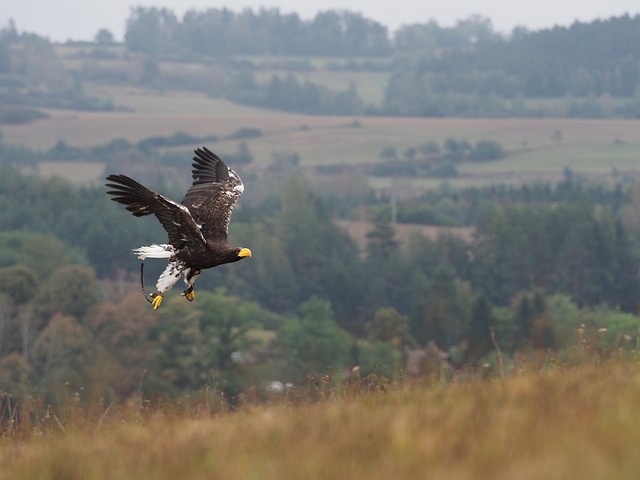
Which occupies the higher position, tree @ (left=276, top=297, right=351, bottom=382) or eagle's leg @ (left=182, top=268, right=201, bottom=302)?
eagle's leg @ (left=182, top=268, right=201, bottom=302)

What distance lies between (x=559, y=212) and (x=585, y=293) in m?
13.9

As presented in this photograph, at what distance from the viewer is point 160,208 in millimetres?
14984

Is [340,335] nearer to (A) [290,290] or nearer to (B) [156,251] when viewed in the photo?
(A) [290,290]

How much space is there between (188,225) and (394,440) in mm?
7108

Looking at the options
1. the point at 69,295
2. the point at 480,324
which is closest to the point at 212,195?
the point at 69,295

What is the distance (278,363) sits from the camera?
87375 mm

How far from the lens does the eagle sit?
14852 millimetres

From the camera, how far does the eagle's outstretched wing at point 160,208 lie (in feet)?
48.4

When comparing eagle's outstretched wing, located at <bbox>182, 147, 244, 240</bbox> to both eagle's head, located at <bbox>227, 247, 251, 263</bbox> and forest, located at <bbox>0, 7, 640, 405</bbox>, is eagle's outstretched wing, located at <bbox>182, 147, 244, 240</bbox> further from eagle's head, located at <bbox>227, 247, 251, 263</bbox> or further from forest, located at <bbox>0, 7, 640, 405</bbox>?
forest, located at <bbox>0, 7, 640, 405</bbox>

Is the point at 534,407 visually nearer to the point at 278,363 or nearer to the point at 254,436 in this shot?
the point at 254,436

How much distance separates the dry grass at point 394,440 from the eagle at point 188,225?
4.22 metres

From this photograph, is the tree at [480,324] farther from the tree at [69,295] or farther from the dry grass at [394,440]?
the dry grass at [394,440]

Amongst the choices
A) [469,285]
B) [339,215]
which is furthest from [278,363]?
[339,215]

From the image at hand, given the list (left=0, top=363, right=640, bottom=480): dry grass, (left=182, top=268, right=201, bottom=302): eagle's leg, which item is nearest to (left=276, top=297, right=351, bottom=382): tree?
(left=182, top=268, right=201, bottom=302): eagle's leg
